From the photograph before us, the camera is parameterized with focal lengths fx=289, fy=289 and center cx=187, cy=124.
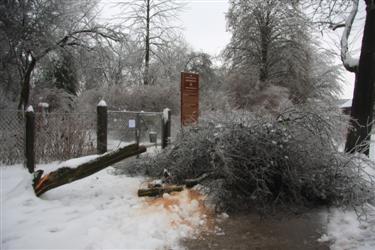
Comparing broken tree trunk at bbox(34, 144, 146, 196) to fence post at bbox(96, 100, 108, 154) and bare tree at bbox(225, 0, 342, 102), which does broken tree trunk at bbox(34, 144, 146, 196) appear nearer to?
fence post at bbox(96, 100, 108, 154)

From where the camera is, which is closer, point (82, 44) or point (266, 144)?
point (266, 144)

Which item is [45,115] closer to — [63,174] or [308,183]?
[63,174]

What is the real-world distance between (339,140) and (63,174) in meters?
4.14

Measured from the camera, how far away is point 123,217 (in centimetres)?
340

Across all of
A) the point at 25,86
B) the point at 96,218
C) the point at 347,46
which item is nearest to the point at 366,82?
the point at 347,46

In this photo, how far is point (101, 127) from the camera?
267 inches

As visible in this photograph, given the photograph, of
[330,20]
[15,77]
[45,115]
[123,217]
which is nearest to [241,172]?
[123,217]

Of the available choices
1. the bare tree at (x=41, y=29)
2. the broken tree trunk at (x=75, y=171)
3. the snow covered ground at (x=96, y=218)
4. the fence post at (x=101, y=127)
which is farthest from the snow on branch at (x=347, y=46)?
the bare tree at (x=41, y=29)

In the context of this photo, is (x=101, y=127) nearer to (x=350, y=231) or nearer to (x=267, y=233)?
(x=267, y=233)

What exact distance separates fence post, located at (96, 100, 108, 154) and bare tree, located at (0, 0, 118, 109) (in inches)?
122

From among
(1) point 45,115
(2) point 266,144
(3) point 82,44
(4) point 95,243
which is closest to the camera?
(4) point 95,243

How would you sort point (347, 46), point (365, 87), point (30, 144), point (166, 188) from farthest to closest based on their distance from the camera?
1. point (347, 46)
2. point (365, 87)
3. point (30, 144)
4. point (166, 188)

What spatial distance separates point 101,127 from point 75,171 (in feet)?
9.07

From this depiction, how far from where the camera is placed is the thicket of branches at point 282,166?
378 cm
